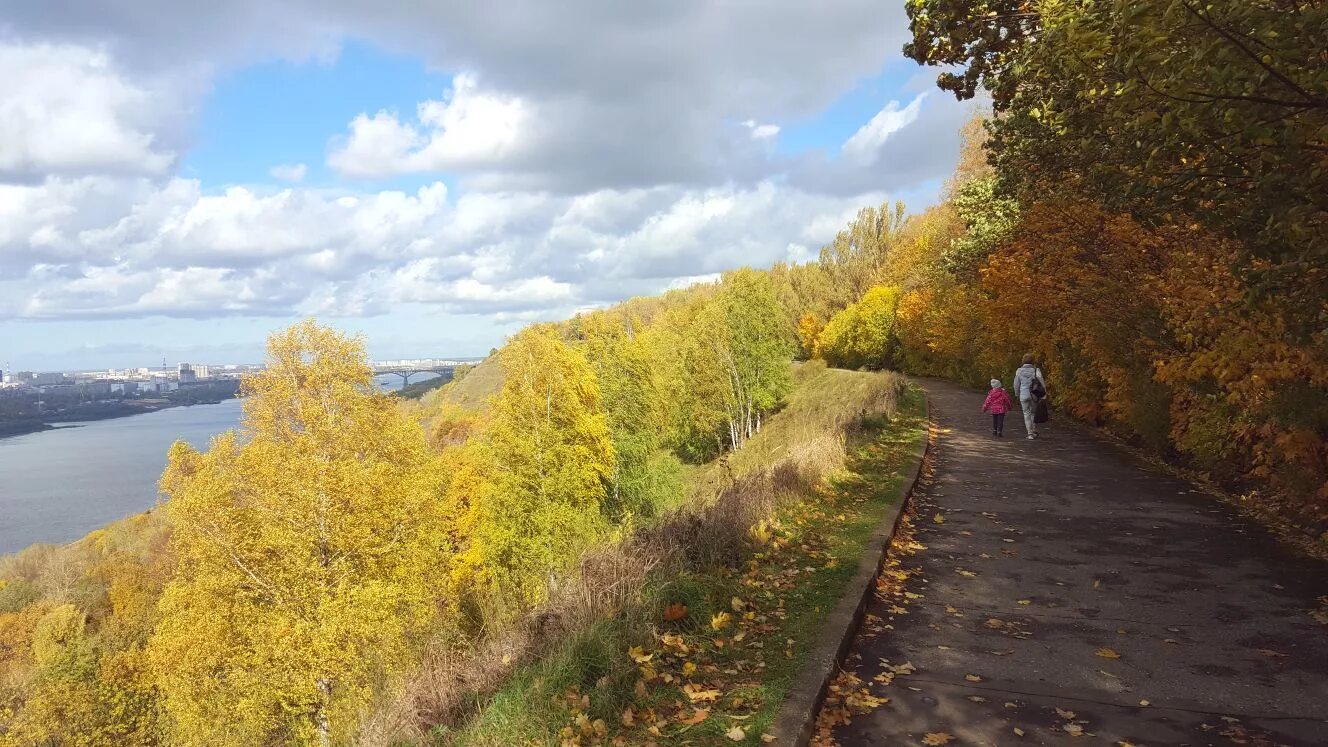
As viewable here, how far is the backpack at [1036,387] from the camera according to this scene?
14.9 meters

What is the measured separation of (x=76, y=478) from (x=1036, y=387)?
150546 mm

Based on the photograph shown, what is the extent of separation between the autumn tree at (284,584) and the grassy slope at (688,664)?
442 inches

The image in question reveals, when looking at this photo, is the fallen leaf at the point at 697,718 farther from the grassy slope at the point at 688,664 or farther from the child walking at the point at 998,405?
the child walking at the point at 998,405

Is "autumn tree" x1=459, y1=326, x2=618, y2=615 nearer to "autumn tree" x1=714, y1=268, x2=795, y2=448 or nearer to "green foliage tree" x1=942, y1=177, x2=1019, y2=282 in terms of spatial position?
"green foliage tree" x1=942, y1=177, x2=1019, y2=282

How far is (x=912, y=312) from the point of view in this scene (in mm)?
39844

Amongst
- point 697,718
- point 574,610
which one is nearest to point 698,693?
point 697,718

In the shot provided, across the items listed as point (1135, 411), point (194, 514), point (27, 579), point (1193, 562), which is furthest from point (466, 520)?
point (27, 579)

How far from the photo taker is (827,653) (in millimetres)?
4598

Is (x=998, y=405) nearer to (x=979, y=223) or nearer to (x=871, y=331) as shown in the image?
(x=979, y=223)

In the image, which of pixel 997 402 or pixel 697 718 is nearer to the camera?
pixel 697 718

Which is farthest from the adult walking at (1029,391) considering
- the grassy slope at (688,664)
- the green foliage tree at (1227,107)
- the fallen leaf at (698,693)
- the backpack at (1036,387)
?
the fallen leaf at (698,693)

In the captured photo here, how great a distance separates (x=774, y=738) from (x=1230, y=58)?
13.9 ft

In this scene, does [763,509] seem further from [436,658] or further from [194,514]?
[194,514]

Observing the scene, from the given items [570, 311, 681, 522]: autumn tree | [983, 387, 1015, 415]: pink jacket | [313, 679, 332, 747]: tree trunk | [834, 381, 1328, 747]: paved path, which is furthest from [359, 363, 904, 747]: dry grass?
[570, 311, 681, 522]: autumn tree
